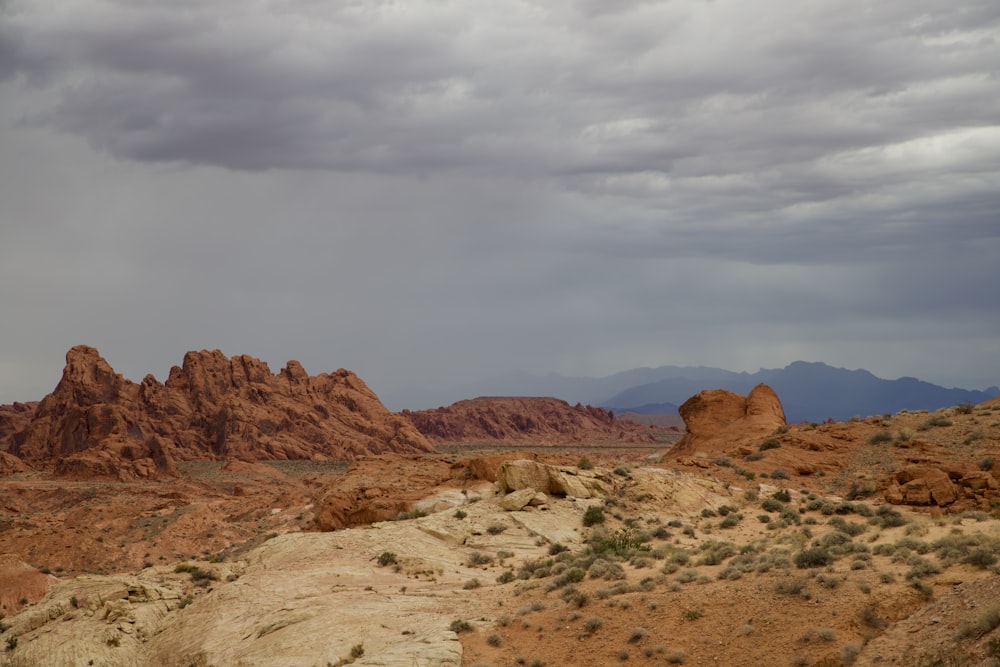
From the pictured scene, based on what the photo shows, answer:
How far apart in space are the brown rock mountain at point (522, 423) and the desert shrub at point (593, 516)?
123 metres

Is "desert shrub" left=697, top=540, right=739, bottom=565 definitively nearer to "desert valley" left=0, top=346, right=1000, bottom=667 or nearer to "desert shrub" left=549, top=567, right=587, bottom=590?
"desert valley" left=0, top=346, right=1000, bottom=667

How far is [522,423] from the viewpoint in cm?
17088

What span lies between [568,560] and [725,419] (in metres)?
25.1

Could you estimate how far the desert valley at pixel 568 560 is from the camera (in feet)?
56.9

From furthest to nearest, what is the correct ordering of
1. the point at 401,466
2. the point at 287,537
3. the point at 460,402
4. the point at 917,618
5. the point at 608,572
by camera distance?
the point at 460,402
the point at 401,466
the point at 287,537
the point at 608,572
the point at 917,618

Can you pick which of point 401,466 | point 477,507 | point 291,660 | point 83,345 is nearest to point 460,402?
point 83,345

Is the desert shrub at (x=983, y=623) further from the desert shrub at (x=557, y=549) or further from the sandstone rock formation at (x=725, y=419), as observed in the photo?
the sandstone rock formation at (x=725, y=419)

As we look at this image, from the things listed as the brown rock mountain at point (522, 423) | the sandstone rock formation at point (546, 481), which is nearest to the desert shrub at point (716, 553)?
the sandstone rock formation at point (546, 481)

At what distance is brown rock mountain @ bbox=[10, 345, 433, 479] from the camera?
87.6 metres

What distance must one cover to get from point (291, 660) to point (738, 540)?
14469 millimetres

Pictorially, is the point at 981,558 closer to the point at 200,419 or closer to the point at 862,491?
the point at 862,491

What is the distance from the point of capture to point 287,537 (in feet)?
104

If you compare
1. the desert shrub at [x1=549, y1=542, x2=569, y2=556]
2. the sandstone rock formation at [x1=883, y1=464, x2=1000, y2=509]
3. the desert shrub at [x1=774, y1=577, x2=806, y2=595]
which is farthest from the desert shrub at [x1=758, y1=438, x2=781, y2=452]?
the desert shrub at [x1=774, y1=577, x2=806, y2=595]

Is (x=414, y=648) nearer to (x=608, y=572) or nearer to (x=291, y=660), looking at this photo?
(x=291, y=660)
